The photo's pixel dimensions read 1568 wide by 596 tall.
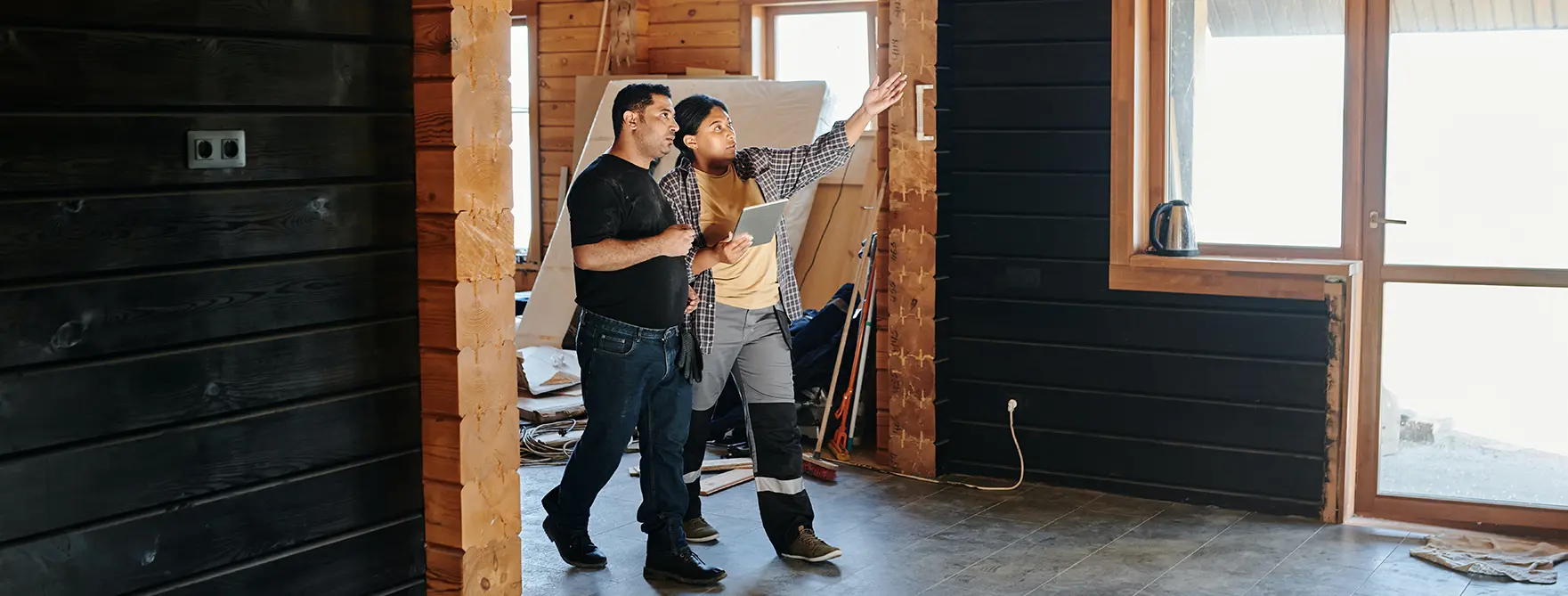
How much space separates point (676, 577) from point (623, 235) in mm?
995

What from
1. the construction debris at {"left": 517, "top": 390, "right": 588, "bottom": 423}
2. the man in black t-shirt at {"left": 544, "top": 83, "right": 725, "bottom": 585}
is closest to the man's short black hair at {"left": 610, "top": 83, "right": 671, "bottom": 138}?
the man in black t-shirt at {"left": 544, "top": 83, "right": 725, "bottom": 585}

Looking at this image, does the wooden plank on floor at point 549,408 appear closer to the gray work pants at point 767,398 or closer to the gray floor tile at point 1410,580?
the gray work pants at point 767,398

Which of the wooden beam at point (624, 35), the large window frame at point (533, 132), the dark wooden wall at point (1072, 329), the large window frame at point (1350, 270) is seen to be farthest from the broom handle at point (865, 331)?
the large window frame at point (533, 132)

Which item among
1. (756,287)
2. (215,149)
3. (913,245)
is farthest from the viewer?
(913,245)

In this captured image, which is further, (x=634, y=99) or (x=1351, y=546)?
(x=1351, y=546)

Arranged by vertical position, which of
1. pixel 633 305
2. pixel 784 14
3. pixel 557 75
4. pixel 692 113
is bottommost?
pixel 633 305

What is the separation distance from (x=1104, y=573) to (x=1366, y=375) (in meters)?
1.28

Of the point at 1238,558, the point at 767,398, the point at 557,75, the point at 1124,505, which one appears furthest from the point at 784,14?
the point at 1238,558

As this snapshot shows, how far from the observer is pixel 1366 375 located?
189 inches

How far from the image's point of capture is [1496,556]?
4312 mm

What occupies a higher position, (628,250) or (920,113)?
(920,113)

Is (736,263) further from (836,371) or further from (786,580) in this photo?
(836,371)

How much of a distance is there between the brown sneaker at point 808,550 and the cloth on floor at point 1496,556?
1.76 meters

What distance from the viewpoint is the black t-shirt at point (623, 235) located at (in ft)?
12.9
